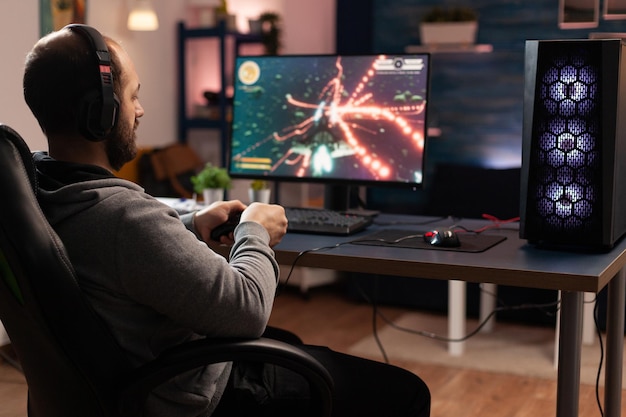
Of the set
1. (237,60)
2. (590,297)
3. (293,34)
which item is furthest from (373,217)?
(293,34)

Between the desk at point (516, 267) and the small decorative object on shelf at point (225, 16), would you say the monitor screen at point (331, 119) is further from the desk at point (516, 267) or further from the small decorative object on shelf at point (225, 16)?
the small decorative object on shelf at point (225, 16)

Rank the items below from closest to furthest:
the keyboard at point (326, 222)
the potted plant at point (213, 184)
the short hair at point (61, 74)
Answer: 1. the short hair at point (61, 74)
2. the keyboard at point (326, 222)
3. the potted plant at point (213, 184)

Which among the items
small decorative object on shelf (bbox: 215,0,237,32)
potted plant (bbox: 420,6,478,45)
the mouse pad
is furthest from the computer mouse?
small decorative object on shelf (bbox: 215,0,237,32)

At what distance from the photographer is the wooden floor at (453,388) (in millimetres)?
3031

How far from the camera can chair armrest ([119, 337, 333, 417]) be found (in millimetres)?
1238

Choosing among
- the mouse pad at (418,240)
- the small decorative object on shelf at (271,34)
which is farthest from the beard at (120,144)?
the small decorative object on shelf at (271,34)

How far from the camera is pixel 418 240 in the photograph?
196cm

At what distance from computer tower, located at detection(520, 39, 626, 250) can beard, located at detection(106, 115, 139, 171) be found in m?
0.91

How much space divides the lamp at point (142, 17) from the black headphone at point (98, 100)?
3.45 metres

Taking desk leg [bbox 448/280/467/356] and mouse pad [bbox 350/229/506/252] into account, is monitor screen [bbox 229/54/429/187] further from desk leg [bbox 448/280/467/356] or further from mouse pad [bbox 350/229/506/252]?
desk leg [bbox 448/280/467/356]

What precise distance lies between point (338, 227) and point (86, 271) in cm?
94

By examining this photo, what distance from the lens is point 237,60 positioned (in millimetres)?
2525

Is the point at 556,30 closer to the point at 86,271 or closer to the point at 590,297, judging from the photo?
the point at 590,297

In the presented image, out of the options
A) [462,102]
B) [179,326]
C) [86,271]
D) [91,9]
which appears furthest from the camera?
[462,102]
